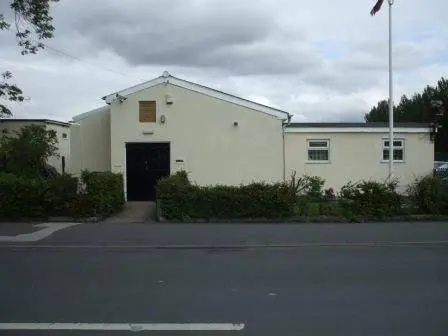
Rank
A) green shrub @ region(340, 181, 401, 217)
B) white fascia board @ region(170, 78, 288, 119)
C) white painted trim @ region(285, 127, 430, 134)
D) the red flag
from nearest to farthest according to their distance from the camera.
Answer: green shrub @ region(340, 181, 401, 217)
the red flag
white fascia board @ region(170, 78, 288, 119)
white painted trim @ region(285, 127, 430, 134)

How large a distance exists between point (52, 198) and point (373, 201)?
9250 mm

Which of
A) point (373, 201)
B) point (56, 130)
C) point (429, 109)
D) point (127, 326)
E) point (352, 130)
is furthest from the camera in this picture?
point (429, 109)

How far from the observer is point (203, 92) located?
2245 cm

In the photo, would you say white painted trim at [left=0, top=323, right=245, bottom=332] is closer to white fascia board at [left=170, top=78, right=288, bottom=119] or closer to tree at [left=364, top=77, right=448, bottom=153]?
white fascia board at [left=170, top=78, right=288, bottom=119]

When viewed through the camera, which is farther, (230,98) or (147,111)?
(230,98)

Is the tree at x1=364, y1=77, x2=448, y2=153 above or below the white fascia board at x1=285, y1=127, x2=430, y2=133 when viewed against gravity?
above

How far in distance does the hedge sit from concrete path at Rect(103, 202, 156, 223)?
1.85 ft

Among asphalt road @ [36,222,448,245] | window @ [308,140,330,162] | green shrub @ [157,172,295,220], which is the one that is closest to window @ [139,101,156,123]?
green shrub @ [157,172,295,220]

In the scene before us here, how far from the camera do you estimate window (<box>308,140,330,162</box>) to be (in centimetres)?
2412

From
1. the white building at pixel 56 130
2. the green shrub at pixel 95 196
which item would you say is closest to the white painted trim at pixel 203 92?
the green shrub at pixel 95 196

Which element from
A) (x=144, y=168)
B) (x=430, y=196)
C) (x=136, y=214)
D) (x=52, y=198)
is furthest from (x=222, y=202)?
(x=144, y=168)

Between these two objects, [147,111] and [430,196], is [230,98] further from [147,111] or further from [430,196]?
[430,196]

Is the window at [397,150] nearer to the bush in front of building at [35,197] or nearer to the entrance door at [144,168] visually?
the entrance door at [144,168]

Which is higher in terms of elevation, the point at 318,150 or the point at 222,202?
the point at 318,150
